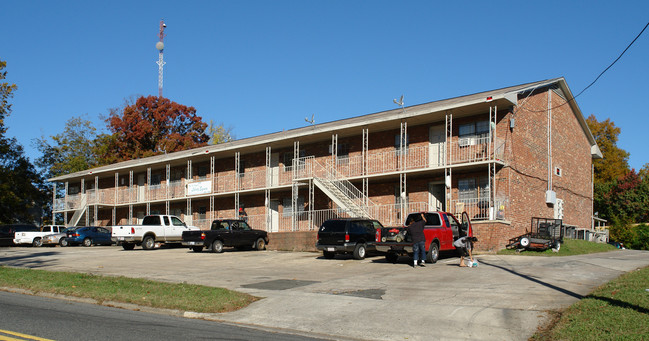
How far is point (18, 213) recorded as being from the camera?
Result: 5141cm

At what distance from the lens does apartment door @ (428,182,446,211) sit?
2673 centimetres

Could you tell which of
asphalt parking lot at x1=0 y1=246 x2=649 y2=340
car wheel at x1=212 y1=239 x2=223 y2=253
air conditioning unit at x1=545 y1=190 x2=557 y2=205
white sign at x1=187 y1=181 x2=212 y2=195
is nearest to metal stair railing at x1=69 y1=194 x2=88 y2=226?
white sign at x1=187 y1=181 x2=212 y2=195

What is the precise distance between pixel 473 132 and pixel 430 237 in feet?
28.2

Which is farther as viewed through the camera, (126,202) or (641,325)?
(126,202)

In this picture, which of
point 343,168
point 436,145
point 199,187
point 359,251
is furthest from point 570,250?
point 199,187

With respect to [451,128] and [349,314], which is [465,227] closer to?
[451,128]

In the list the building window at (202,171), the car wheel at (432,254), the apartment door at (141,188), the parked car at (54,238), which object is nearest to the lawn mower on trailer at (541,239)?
the car wheel at (432,254)

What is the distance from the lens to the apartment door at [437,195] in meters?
26.7

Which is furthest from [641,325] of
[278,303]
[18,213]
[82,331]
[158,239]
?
→ [18,213]

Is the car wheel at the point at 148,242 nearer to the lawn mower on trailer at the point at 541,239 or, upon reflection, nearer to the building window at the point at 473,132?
the building window at the point at 473,132

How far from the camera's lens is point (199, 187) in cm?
3619

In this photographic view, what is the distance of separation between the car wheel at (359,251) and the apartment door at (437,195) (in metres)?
6.79

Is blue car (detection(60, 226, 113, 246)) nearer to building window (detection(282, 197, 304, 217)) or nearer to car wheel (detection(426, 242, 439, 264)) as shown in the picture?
building window (detection(282, 197, 304, 217))

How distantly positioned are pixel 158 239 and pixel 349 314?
2179 cm
